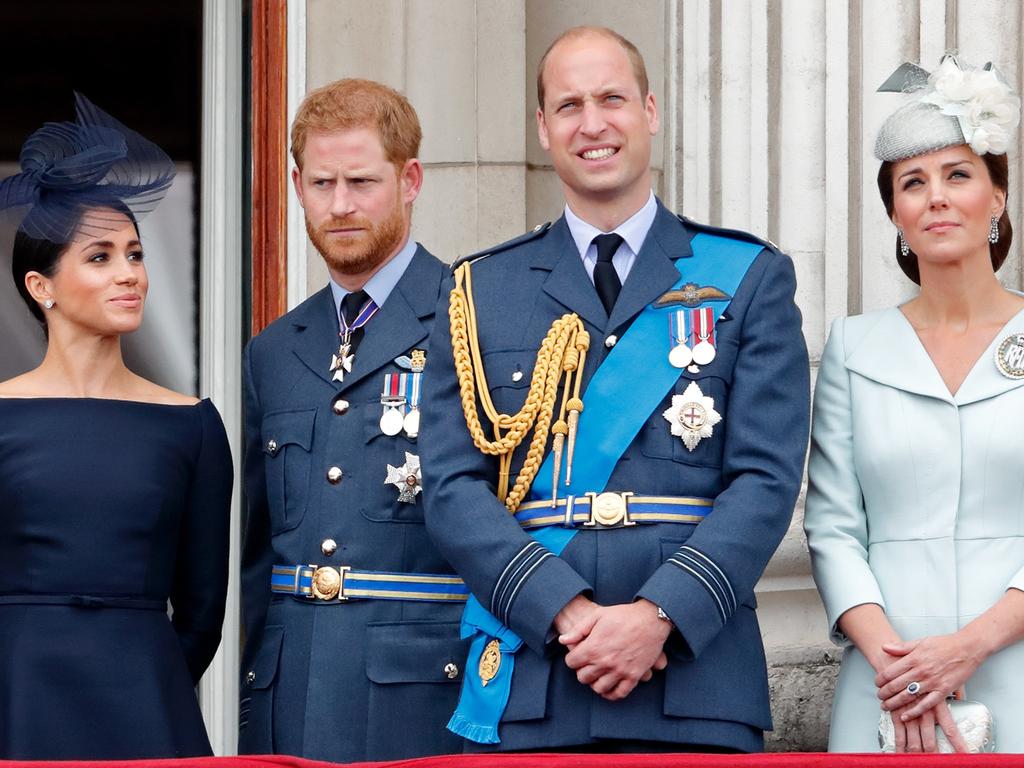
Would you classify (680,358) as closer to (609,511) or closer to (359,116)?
(609,511)

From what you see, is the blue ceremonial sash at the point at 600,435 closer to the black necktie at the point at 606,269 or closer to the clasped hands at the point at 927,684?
the black necktie at the point at 606,269

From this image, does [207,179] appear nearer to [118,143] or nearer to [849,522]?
A: [118,143]

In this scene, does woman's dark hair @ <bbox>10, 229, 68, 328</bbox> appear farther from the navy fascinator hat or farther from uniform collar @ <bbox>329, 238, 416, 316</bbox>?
uniform collar @ <bbox>329, 238, 416, 316</bbox>

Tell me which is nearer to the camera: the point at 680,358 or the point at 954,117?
the point at 680,358

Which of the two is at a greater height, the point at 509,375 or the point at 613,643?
the point at 509,375

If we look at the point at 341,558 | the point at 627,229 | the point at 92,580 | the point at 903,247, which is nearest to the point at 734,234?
the point at 627,229

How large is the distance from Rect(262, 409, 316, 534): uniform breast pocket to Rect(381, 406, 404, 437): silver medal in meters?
0.15

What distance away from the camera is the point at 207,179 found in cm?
548

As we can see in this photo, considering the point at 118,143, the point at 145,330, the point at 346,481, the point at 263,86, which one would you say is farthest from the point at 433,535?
the point at 145,330

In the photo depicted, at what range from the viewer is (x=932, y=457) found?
335cm

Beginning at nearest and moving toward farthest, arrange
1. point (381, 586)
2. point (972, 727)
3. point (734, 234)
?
1. point (972, 727)
2. point (734, 234)
3. point (381, 586)

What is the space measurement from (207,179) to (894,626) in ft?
9.22

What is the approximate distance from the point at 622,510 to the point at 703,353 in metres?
0.30

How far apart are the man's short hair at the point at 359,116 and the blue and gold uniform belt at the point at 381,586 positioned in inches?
32.0
